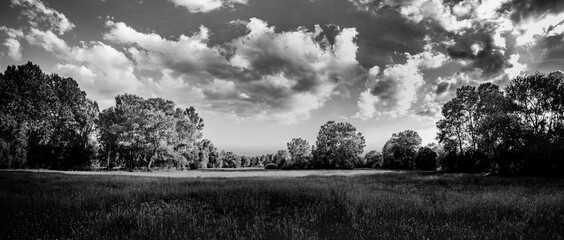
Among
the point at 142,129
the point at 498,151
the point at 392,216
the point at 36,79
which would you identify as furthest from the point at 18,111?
the point at 498,151

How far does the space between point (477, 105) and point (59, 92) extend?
58.5 meters

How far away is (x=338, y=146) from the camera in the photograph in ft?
192

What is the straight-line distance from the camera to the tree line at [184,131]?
81.6 feet

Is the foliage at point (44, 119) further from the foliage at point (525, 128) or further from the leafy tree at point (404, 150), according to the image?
the leafy tree at point (404, 150)

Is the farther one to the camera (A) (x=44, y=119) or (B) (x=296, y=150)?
(B) (x=296, y=150)

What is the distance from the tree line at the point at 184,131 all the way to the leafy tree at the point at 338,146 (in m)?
0.22

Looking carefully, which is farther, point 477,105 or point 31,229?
point 477,105

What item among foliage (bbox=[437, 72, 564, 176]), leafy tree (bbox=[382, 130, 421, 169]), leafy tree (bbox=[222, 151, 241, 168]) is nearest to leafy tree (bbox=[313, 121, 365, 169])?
leafy tree (bbox=[382, 130, 421, 169])

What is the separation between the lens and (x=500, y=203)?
6980 millimetres

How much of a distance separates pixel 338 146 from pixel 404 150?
13101mm

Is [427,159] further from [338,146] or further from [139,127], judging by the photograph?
[139,127]

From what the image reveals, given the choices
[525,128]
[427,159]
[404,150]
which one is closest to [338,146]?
[404,150]

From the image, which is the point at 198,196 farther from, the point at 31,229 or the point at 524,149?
the point at 524,149

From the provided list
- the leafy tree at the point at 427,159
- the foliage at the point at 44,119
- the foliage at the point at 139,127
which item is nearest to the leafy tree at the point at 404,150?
the leafy tree at the point at 427,159
